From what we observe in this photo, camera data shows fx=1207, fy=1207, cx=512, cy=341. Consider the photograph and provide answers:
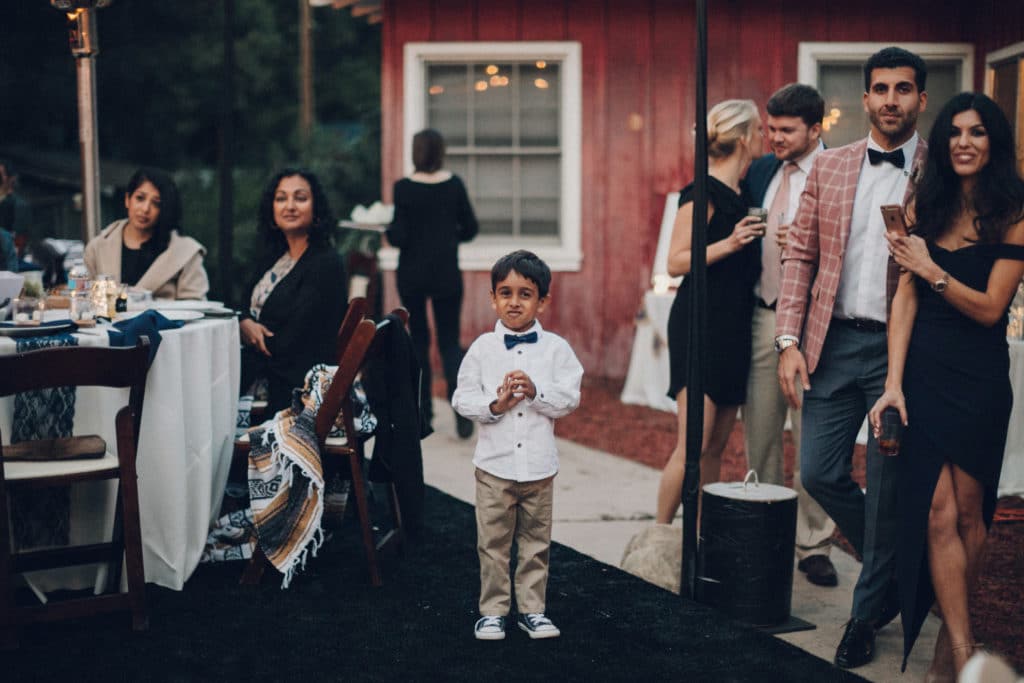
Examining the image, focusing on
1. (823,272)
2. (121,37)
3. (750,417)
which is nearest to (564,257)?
(750,417)

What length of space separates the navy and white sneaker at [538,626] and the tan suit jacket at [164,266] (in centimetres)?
260

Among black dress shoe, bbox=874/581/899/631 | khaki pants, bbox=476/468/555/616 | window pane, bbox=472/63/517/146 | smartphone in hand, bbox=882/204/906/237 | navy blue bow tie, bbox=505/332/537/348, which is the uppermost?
window pane, bbox=472/63/517/146

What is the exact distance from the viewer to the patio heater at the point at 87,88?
19.3 feet

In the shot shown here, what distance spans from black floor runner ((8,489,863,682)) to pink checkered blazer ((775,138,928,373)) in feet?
3.22

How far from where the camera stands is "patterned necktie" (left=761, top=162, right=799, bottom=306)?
454cm

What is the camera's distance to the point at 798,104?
4395mm

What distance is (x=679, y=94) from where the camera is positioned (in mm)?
9977

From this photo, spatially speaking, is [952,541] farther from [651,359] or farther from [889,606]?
[651,359]

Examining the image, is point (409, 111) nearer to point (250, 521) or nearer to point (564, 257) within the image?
point (564, 257)

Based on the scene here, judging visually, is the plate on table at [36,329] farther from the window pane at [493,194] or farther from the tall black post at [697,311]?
the window pane at [493,194]

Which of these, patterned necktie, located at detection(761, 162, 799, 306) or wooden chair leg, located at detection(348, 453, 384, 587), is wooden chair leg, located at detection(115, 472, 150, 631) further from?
patterned necktie, located at detection(761, 162, 799, 306)

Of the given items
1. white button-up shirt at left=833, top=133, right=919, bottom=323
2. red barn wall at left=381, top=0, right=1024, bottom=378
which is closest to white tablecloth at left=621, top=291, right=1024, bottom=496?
red barn wall at left=381, top=0, right=1024, bottom=378

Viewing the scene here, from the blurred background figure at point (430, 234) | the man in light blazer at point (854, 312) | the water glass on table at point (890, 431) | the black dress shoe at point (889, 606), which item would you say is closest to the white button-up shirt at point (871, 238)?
the man in light blazer at point (854, 312)

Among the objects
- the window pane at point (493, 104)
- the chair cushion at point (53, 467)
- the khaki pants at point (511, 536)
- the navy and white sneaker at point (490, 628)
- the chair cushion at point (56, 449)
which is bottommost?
the navy and white sneaker at point (490, 628)
